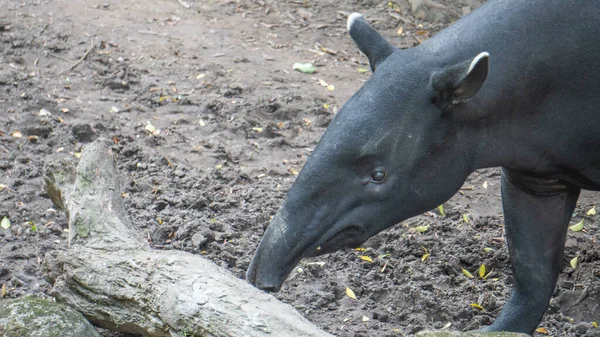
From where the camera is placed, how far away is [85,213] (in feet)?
15.5

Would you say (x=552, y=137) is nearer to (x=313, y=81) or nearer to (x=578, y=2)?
(x=578, y=2)

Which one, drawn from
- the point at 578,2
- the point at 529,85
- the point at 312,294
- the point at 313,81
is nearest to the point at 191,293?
the point at 312,294

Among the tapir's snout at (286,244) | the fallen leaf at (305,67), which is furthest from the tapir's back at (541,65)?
the fallen leaf at (305,67)

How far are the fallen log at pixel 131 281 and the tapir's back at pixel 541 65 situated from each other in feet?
4.61

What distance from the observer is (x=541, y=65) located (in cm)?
407

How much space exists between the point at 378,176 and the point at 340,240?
1.16ft

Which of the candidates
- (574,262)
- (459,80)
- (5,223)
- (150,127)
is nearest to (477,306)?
(574,262)

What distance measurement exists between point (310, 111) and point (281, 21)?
2478 millimetres

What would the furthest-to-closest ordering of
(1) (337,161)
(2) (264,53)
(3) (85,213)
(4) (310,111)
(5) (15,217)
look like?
(2) (264,53)
(4) (310,111)
(5) (15,217)
(3) (85,213)
(1) (337,161)

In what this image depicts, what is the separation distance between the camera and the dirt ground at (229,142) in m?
5.26

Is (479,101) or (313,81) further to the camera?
(313,81)

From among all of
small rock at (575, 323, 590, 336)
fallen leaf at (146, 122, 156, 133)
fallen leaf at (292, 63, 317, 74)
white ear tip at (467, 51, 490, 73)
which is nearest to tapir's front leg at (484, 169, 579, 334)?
small rock at (575, 323, 590, 336)

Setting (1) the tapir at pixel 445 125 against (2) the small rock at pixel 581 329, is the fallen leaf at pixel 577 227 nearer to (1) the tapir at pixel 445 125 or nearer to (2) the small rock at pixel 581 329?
(2) the small rock at pixel 581 329

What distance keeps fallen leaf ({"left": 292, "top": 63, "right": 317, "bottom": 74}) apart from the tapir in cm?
439
